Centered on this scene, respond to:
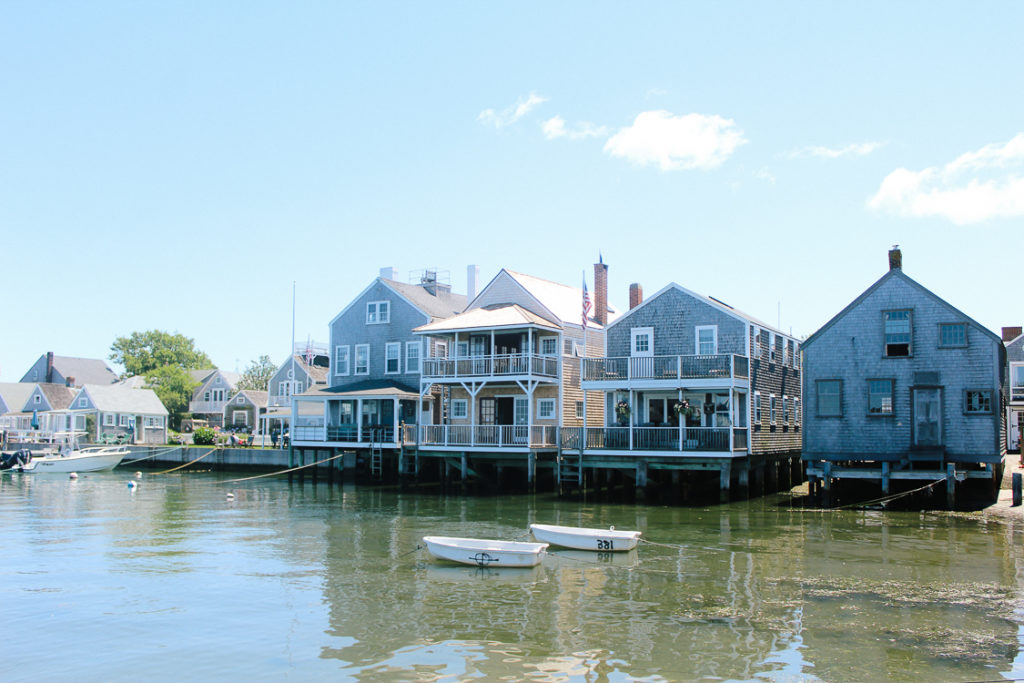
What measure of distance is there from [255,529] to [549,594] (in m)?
13.2

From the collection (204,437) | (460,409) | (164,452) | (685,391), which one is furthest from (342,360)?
(685,391)

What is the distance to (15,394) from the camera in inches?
3597

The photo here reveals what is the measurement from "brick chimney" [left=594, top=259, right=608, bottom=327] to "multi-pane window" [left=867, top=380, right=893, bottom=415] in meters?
14.0

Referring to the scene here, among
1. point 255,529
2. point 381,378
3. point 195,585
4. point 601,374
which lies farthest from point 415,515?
point 381,378

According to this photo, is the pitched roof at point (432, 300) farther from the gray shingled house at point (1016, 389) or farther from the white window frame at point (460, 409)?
the gray shingled house at point (1016, 389)

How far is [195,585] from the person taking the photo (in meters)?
18.7

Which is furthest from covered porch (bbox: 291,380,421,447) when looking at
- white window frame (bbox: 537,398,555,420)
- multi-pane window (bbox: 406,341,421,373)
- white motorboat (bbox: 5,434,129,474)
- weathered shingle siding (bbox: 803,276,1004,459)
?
weathered shingle siding (bbox: 803,276,1004,459)

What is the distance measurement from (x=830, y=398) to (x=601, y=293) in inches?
536

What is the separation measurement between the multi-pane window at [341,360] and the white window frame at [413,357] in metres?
4.35

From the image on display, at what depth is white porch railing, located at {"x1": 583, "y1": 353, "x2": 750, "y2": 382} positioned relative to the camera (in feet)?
112

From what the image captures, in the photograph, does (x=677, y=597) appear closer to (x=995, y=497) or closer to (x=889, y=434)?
(x=889, y=434)

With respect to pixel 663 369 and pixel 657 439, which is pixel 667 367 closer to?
pixel 663 369

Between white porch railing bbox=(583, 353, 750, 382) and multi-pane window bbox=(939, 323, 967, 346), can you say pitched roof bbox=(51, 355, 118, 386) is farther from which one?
multi-pane window bbox=(939, 323, 967, 346)

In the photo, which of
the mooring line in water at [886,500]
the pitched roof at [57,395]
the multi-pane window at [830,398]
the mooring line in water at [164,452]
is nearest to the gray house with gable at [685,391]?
the multi-pane window at [830,398]
